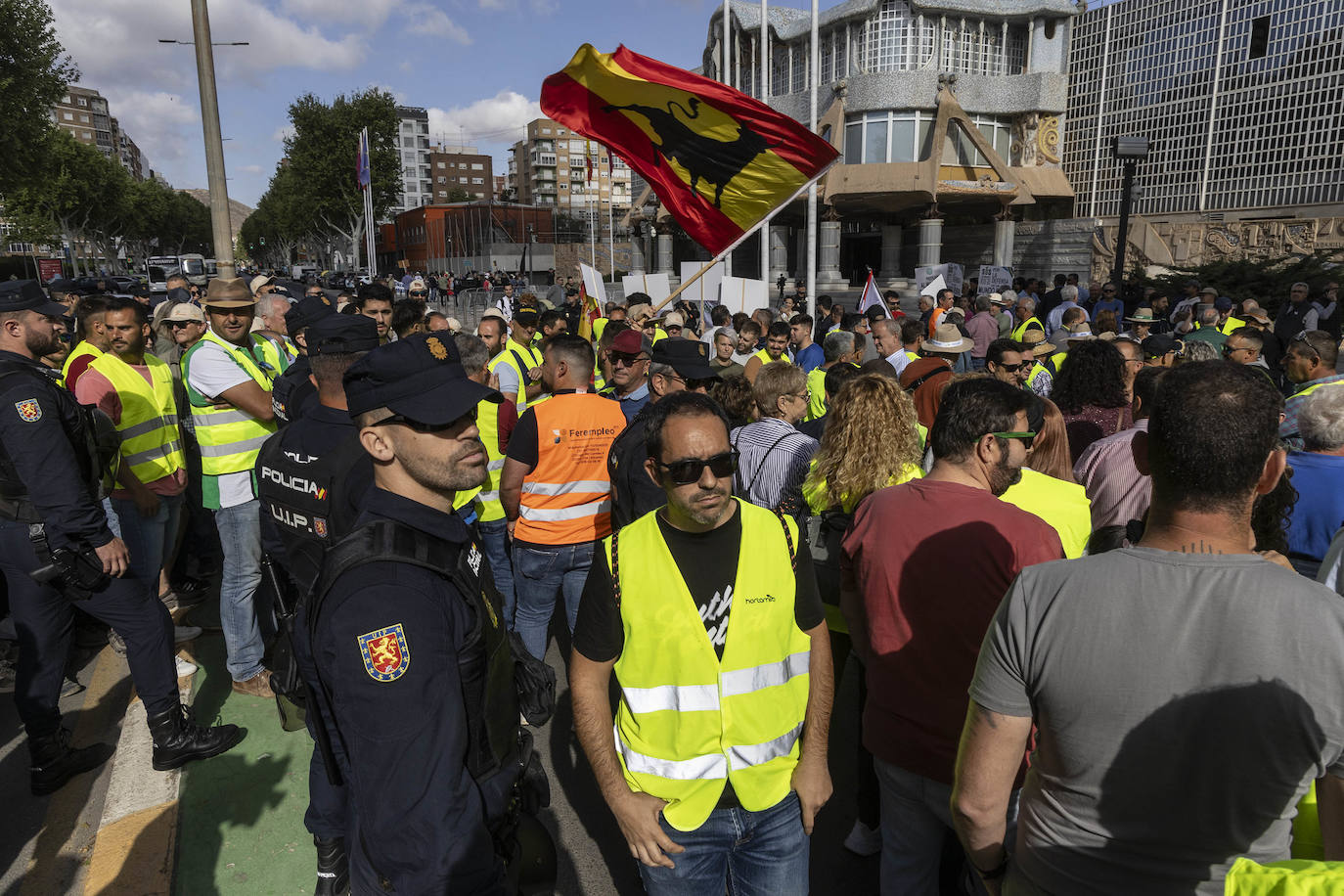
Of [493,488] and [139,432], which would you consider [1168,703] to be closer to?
[493,488]

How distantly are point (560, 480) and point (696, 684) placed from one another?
2.10 metres

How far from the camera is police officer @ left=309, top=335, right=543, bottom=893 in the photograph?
157cm

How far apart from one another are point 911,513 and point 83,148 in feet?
227

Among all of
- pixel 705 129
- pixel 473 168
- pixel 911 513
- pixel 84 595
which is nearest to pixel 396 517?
pixel 911 513

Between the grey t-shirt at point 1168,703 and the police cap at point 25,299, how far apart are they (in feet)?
13.6

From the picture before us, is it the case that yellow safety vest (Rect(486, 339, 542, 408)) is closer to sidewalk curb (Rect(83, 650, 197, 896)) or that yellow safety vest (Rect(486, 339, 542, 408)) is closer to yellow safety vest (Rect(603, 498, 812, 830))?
sidewalk curb (Rect(83, 650, 197, 896))

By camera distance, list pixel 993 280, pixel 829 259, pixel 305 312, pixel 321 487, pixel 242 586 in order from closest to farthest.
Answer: pixel 321 487 → pixel 242 586 → pixel 305 312 → pixel 993 280 → pixel 829 259

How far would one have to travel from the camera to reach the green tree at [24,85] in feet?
67.2

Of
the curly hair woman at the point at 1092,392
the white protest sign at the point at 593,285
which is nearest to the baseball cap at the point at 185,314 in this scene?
the white protest sign at the point at 593,285

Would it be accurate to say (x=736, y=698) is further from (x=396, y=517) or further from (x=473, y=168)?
(x=473, y=168)

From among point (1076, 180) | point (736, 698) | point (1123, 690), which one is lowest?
point (736, 698)

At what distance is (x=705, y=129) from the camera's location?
6.49 meters

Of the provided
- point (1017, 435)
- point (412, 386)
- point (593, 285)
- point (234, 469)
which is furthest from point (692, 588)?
point (593, 285)

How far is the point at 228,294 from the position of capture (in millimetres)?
4586
